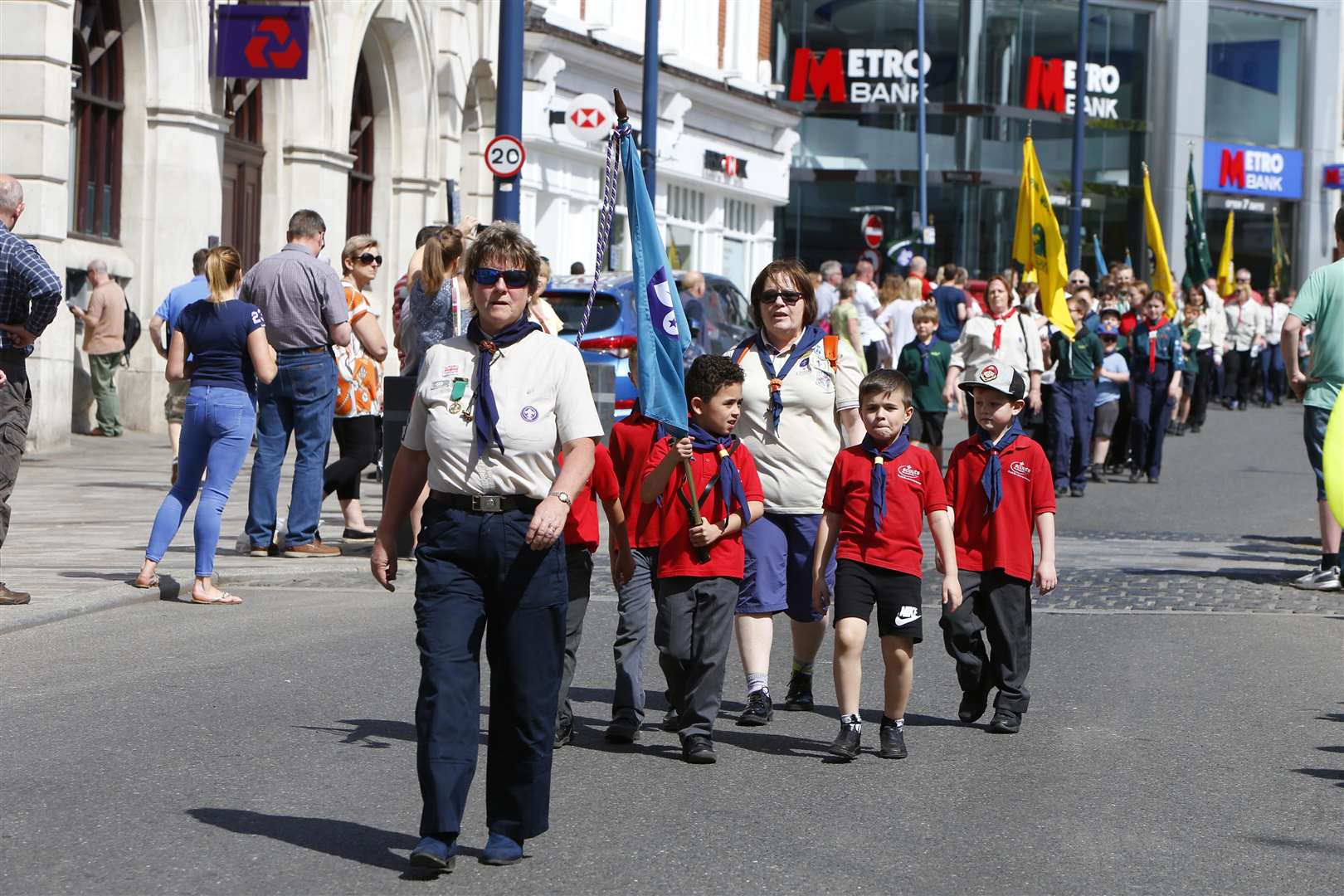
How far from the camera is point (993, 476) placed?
301 inches

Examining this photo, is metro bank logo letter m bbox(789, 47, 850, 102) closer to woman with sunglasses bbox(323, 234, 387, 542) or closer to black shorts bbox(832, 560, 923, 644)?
woman with sunglasses bbox(323, 234, 387, 542)

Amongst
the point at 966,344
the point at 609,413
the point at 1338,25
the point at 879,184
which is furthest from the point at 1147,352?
the point at 1338,25

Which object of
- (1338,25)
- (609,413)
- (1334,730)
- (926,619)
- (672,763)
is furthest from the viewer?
(1338,25)

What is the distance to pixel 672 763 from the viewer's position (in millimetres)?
6930

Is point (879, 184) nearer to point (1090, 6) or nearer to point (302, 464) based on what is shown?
point (1090, 6)

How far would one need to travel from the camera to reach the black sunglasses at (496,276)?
5559mm

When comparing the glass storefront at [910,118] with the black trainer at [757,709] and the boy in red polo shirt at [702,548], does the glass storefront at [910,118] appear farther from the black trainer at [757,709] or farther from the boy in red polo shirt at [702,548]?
the boy in red polo shirt at [702,548]

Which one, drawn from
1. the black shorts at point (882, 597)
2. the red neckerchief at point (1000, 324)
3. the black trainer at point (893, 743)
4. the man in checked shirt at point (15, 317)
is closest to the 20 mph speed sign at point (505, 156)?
the red neckerchief at point (1000, 324)

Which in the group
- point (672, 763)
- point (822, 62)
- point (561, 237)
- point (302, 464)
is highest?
point (822, 62)

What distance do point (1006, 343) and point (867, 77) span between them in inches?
1383

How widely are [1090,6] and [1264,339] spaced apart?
19.6m

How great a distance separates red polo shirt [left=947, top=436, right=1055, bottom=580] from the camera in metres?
7.63

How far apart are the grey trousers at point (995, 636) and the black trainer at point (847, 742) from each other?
74 cm

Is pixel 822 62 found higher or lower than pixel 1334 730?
higher
